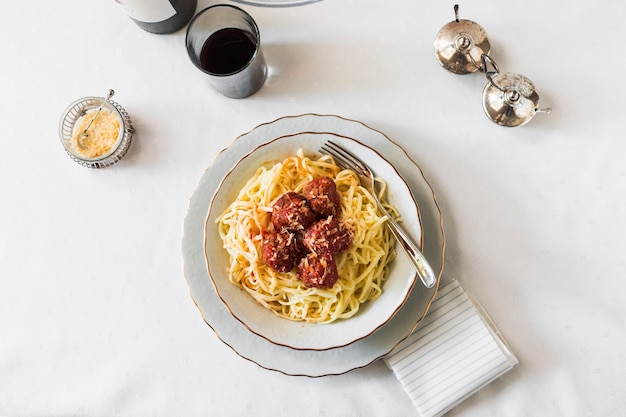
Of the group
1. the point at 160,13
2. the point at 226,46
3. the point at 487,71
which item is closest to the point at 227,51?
the point at 226,46

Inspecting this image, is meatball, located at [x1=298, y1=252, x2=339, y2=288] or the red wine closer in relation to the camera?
meatball, located at [x1=298, y1=252, x2=339, y2=288]

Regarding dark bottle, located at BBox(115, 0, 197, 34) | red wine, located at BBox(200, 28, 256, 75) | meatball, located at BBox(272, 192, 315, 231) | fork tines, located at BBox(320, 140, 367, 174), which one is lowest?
meatball, located at BBox(272, 192, 315, 231)

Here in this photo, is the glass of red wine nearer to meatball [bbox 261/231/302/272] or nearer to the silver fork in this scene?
the silver fork

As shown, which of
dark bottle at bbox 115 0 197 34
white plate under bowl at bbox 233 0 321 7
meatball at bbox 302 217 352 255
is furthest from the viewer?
white plate under bowl at bbox 233 0 321 7

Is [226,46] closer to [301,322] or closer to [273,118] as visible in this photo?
[273,118]

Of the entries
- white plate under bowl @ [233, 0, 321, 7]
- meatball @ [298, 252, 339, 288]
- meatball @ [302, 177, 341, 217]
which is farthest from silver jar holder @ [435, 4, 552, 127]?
meatball @ [298, 252, 339, 288]

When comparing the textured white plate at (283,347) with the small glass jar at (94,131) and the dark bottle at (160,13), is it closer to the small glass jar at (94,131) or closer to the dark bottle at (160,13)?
the small glass jar at (94,131)

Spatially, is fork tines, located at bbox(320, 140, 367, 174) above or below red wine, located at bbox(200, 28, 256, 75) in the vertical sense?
below
